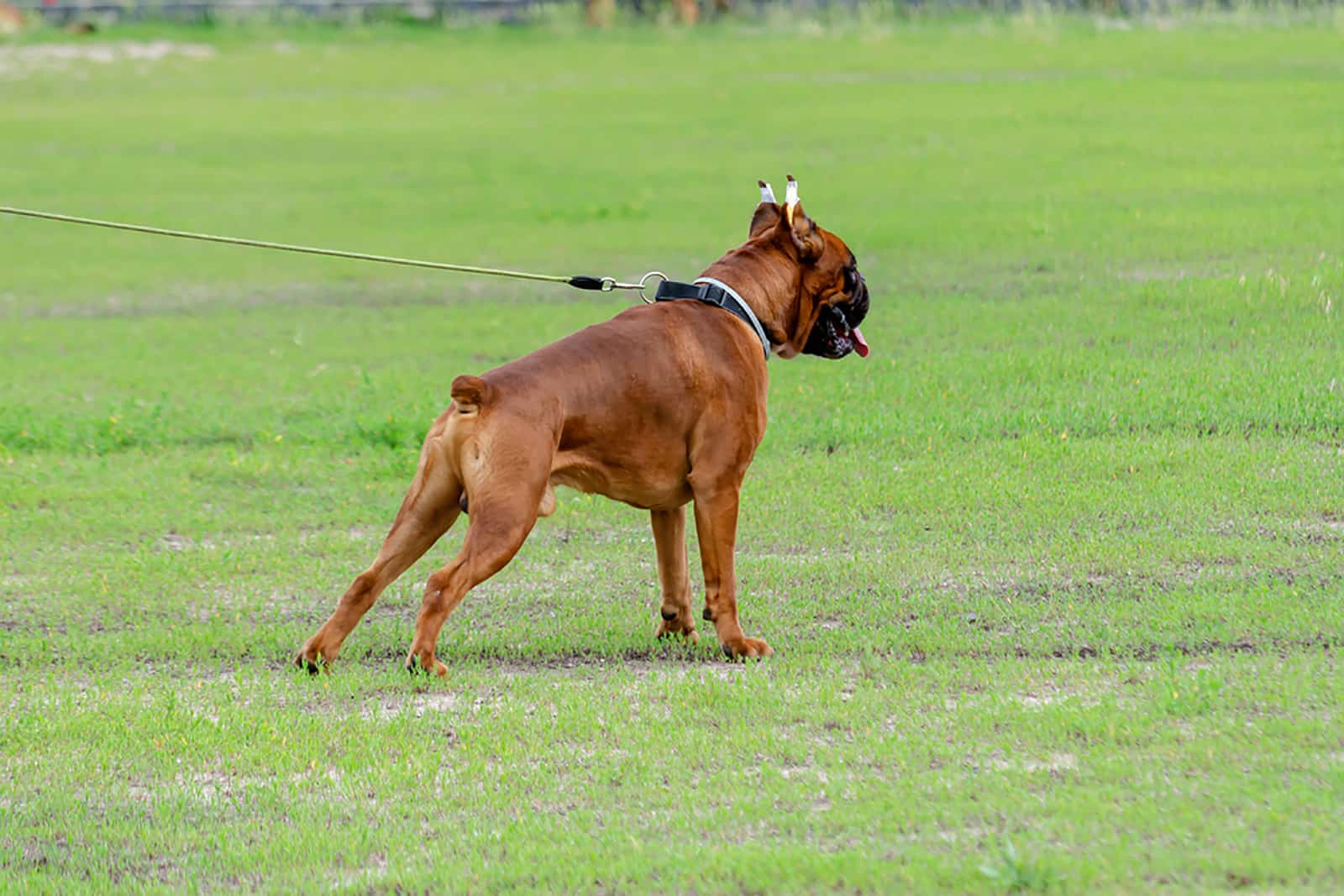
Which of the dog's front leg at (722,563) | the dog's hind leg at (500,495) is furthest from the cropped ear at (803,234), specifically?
the dog's hind leg at (500,495)

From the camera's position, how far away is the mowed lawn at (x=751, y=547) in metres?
5.03

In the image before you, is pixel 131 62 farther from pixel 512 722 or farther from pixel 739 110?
pixel 512 722

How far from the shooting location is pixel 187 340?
13938 mm

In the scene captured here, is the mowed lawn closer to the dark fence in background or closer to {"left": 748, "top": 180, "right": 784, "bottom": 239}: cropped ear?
{"left": 748, "top": 180, "right": 784, "bottom": 239}: cropped ear

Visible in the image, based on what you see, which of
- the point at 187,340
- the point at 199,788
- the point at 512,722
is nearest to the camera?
the point at 199,788

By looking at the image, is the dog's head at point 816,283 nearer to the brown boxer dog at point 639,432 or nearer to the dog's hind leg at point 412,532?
the brown boxer dog at point 639,432

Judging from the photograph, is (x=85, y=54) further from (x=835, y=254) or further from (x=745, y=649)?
(x=745, y=649)

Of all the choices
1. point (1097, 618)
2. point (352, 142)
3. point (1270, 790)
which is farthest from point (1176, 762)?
point (352, 142)

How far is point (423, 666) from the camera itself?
6.54 m

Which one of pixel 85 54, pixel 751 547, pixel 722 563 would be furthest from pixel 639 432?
pixel 85 54

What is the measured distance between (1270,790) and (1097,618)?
2030 mm

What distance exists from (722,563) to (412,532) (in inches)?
44.0

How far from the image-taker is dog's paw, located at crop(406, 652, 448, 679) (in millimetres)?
6527

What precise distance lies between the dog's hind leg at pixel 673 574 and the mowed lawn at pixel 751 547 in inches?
8.0
